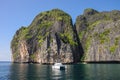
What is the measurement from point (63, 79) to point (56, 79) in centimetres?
273

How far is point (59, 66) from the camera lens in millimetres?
157875

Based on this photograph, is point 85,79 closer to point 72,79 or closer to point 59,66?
point 72,79

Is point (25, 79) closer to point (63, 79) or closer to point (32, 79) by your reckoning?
point (32, 79)

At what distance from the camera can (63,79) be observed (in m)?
90.6

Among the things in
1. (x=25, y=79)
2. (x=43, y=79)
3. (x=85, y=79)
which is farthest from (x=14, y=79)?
(x=85, y=79)

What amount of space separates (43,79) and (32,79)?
414 cm

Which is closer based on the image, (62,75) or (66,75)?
(66,75)

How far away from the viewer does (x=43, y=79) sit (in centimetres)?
8888

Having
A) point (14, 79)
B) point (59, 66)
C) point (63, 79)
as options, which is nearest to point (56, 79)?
point (63, 79)

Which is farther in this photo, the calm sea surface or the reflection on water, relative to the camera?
the calm sea surface

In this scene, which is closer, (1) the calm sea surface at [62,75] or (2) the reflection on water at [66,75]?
(2) the reflection on water at [66,75]

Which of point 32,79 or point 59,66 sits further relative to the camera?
point 59,66

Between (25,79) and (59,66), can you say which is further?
(59,66)

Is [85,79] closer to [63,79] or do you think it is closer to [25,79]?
[63,79]
